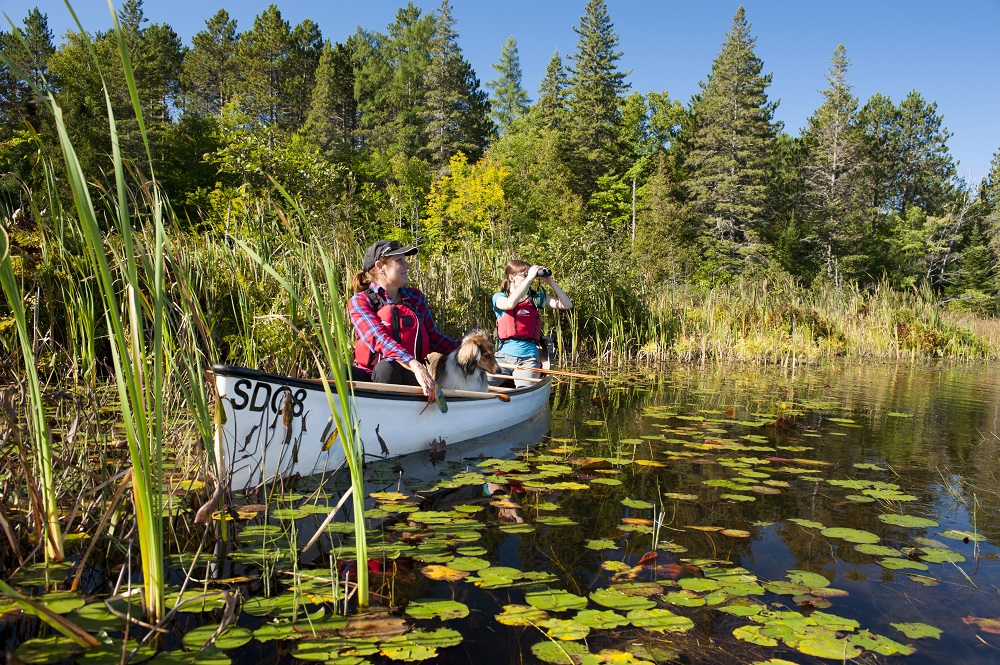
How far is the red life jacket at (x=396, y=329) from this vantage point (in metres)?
5.11

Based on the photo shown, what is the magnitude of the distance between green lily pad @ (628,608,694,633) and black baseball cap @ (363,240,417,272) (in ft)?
10.3

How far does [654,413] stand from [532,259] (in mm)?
A: 4550

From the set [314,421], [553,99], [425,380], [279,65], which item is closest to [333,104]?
[279,65]

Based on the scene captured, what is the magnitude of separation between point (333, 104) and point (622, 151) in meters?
19.8

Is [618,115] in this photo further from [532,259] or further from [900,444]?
[900,444]

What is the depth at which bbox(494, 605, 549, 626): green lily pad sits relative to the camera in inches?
96.6

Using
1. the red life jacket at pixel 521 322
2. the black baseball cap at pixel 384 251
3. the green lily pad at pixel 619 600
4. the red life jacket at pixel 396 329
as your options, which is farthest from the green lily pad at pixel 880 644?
the red life jacket at pixel 521 322

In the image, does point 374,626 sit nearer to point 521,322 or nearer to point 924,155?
point 521,322

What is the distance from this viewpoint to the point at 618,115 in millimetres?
46344

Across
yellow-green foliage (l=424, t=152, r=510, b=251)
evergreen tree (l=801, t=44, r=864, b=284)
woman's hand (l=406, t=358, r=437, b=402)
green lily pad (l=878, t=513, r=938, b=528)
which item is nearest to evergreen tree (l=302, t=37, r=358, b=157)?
yellow-green foliage (l=424, t=152, r=510, b=251)

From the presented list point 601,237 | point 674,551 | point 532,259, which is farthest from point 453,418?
point 601,237

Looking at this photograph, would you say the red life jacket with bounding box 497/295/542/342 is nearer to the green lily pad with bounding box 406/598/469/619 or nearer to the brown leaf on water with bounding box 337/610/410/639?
the green lily pad with bounding box 406/598/469/619

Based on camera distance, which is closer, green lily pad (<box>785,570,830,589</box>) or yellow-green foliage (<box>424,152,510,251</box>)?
green lily pad (<box>785,570,830,589</box>)

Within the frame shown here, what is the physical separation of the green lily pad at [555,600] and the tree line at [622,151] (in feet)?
85.3
